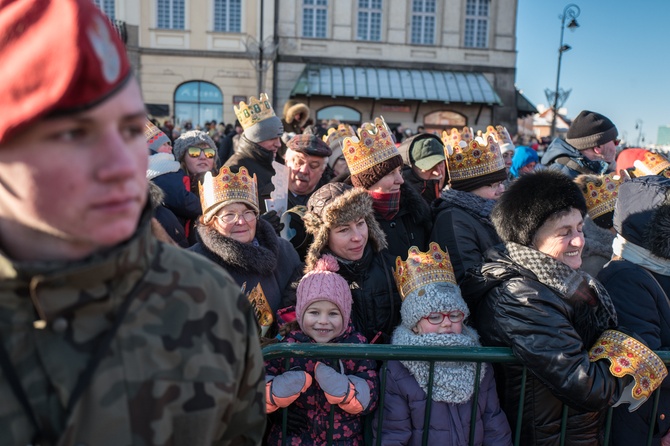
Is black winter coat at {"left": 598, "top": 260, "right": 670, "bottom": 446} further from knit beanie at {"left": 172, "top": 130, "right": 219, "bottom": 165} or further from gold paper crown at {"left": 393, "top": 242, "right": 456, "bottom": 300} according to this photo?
knit beanie at {"left": 172, "top": 130, "right": 219, "bottom": 165}

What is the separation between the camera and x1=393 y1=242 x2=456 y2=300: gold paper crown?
317cm

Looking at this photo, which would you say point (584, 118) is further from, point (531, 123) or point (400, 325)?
point (531, 123)

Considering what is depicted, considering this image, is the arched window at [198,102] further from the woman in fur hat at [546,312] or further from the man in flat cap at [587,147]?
the woman in fur hat at [546,312]

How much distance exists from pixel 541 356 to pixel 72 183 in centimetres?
217

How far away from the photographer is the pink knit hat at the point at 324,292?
3.06 m

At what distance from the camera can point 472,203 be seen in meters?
4.09

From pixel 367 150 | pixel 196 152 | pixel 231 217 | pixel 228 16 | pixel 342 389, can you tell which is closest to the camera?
pixel 342 389

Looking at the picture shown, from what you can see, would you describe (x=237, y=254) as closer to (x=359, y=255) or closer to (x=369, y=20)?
(x=359, y=255)

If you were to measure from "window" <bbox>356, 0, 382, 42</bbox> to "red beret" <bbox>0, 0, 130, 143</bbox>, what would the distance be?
957 inches

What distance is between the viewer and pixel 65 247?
118cm

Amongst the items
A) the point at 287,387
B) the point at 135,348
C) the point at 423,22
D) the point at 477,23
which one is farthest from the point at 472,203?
the point at 477,23

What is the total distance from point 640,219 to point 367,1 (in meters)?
23.0

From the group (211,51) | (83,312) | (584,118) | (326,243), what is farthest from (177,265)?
(211,51)

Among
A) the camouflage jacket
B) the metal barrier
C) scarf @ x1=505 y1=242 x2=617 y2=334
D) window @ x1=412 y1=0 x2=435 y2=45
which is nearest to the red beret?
the camouflage jacket
